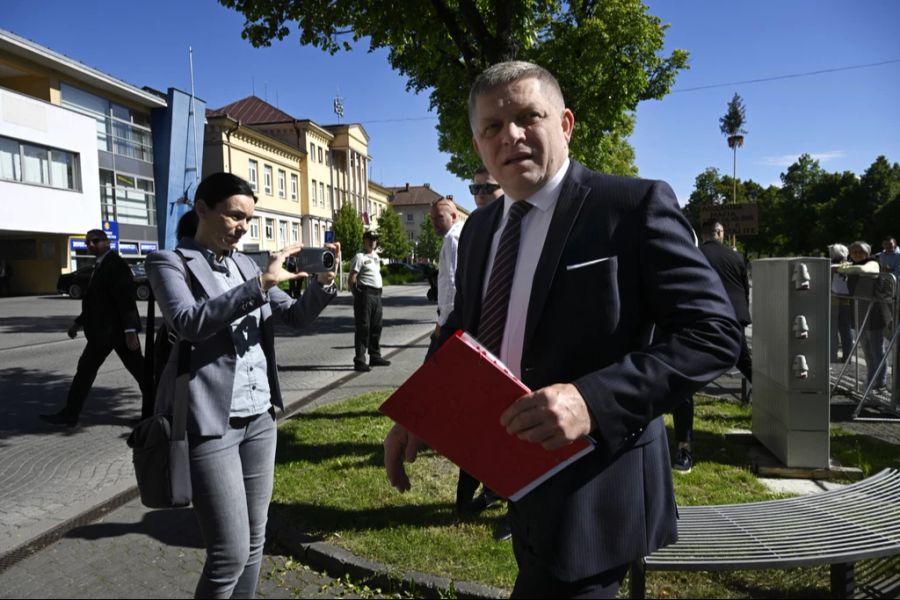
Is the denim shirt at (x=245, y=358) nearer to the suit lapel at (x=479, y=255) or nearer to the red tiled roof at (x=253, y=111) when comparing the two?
the suit lapel at (x=479, y=255)

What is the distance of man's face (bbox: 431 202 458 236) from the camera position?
19.4ft

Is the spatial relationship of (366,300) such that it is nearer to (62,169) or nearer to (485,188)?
(485,188)

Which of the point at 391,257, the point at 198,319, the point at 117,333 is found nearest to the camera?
the point at 198,319

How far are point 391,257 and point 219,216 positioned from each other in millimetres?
69432

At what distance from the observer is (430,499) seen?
4531 mm

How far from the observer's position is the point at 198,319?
8.05 feet

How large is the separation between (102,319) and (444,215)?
158 inches

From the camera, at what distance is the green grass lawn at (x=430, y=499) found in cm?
335

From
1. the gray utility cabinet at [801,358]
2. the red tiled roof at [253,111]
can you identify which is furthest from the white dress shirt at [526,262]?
the red tiled roof at [253,111]

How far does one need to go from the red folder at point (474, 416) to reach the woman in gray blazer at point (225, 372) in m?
1.17

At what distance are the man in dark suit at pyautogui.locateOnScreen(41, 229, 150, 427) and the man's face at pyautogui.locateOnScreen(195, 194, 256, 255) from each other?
473cm

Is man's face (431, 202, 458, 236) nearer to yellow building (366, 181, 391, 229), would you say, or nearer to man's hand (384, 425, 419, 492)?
man's hand (384, 425, 419, 492)

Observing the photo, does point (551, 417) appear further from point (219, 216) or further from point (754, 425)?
point (754, 425)

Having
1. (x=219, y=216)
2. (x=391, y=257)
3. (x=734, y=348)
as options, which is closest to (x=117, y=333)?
(x=219, y=216)
